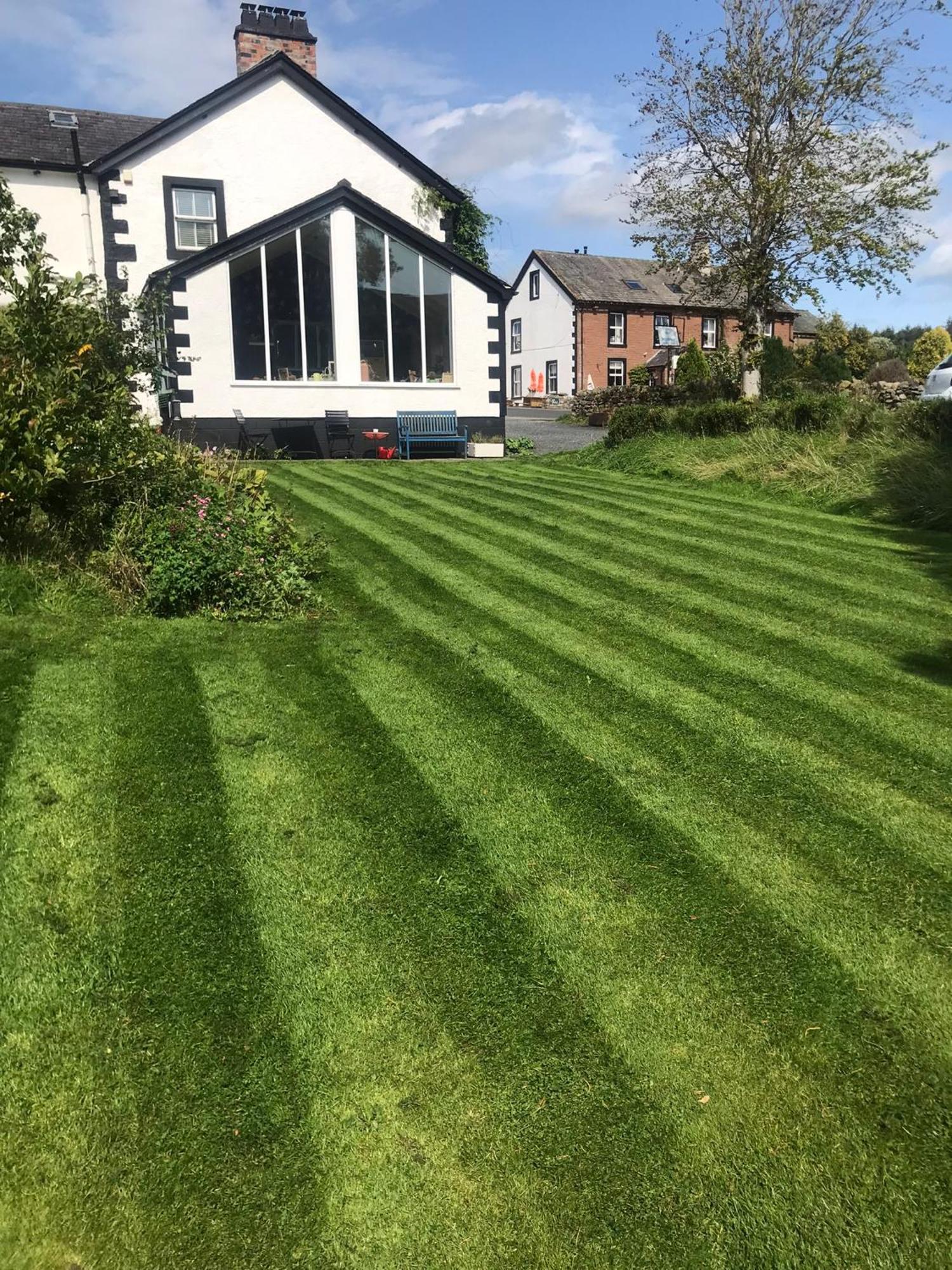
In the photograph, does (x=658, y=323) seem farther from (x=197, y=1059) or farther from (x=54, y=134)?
(x=197, y=1059)

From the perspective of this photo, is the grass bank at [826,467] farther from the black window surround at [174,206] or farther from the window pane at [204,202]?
the window pane at [204,202]

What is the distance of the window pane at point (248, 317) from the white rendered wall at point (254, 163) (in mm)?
2991

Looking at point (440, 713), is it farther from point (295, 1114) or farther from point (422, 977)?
point (295, 1114)

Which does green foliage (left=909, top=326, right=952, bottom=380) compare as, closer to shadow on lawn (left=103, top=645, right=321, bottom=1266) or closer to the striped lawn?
the striped lawn

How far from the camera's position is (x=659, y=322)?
48.0 metres

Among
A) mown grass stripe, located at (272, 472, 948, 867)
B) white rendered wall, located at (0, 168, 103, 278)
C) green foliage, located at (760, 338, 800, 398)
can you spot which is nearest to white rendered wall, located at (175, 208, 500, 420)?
white rendered wall, located at (0, 168, 103, 278)

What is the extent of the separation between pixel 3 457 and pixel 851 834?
19.8 feet

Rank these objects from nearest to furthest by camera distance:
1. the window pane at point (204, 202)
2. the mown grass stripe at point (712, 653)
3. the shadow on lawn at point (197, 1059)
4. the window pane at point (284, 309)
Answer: the shadow on lawn at point (197, 1059), the mown grass stripe at point (712, 653), the window pane at point (284, 309), the window pane at point (204, 202)

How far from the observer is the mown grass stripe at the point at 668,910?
253cm

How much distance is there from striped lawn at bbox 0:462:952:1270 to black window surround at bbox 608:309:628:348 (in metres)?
43.6

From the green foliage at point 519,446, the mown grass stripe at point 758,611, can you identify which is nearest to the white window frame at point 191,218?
the green foliage at point 519,446

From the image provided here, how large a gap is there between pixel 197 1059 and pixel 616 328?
1905 inches

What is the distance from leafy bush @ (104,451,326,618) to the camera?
6742 mm

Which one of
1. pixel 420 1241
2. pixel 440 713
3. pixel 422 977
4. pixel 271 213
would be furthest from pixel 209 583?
pixel 271 213
